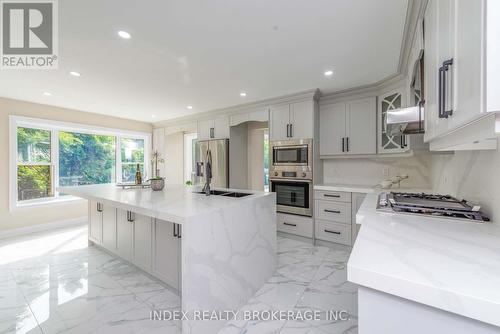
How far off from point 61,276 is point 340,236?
3.47 m

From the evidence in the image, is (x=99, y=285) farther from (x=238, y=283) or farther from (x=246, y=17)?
(x=246, y=17)

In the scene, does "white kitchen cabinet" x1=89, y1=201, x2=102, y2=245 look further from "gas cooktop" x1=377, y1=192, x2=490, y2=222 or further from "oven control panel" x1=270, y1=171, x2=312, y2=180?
"gas cooktop" x1=377, y1=192, x2=490, y2=222

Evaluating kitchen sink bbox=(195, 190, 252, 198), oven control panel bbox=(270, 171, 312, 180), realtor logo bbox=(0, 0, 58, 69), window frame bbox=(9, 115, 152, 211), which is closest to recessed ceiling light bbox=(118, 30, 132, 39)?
realtor logo bbox=(0, 0, 58, 69)

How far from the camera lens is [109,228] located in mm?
2771

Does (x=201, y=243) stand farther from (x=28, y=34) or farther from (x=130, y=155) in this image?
(x=130, y=155)

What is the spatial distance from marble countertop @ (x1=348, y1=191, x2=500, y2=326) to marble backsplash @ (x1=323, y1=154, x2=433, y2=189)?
231 centimetres

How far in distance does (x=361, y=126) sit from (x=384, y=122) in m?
0.31

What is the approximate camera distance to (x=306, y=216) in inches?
130

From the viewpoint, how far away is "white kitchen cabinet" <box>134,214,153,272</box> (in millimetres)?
2197

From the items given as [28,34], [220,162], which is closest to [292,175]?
[220,162]

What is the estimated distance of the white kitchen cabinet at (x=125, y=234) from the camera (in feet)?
7.91

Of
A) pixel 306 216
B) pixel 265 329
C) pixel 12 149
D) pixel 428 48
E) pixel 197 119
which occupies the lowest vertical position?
pixel 265 329

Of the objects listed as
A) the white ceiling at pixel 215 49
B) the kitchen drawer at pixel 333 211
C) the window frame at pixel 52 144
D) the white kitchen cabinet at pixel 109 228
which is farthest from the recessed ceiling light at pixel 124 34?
the kitchen drawer at pixel 333 211

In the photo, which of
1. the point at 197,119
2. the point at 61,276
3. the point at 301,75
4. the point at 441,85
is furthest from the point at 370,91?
the point at 61,276
